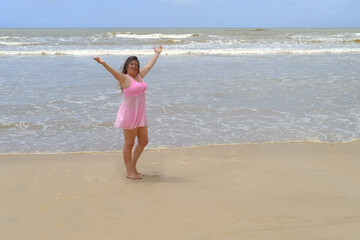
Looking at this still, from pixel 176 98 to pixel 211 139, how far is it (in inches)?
131

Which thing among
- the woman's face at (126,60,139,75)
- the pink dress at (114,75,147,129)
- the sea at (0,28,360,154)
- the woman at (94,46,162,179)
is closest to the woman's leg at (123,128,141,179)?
the woman at (94,46,162,179)

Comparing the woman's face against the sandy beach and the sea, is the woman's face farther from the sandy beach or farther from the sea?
the sea

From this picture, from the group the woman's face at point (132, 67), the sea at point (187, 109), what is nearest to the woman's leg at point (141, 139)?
the woman's face at point (132, 67)

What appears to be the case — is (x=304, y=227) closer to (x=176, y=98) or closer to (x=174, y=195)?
(x=174, y=195)

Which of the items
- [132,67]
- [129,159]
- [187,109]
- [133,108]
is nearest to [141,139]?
[129,159]

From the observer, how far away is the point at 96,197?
3939 mm

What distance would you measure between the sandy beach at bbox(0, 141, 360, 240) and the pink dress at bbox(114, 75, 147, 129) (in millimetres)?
701

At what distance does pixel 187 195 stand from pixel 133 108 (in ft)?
3.89

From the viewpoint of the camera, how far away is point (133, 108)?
433 cm

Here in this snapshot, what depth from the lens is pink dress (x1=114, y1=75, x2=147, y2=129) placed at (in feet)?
14.0

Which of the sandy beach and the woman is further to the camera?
the woman

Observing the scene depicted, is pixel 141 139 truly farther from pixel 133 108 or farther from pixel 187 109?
pixel 187 109

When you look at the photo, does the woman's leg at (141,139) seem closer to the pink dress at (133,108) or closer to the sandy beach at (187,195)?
the pink dress at (133,108)

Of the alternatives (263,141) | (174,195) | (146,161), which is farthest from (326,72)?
(174,195)
